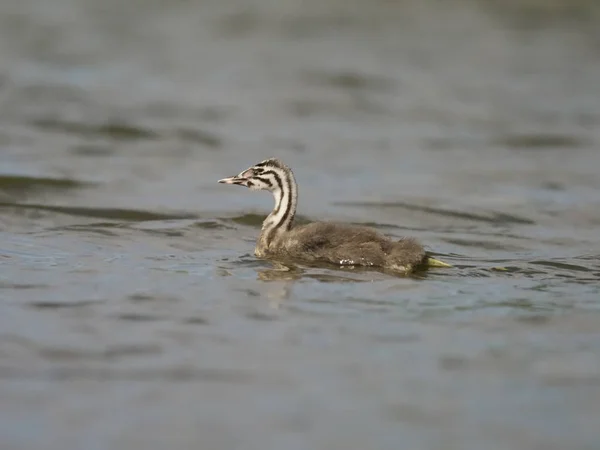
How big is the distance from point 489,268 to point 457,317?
2.06m

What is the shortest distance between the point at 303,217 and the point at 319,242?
3191 millimetres

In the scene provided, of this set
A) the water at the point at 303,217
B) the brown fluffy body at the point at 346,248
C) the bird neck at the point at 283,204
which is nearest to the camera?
the water at the point at 303,217

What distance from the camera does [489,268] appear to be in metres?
11.4

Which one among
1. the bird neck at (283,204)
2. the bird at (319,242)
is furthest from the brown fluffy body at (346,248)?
the bird neck at (283,204)

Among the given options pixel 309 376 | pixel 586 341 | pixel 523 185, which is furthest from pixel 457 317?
pixel 523 185

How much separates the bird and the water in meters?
0.25

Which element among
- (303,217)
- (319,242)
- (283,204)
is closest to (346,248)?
(319,242)

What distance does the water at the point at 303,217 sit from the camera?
756cm

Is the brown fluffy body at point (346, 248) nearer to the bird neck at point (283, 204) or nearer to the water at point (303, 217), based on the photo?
the bird neck at point (283, 204)

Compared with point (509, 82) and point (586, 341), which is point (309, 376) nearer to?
point (586, 341)

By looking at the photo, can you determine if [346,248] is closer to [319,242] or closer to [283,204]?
[319,242]

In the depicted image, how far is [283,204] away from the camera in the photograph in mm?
12039

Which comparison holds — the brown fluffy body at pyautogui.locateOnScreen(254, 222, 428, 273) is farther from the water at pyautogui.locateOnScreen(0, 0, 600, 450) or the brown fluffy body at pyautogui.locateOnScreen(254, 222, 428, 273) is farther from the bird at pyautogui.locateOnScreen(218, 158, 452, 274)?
the water at pyautogui.locateOnScreen(0, 0, 600, 450)

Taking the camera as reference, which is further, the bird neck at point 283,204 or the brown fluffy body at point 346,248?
the bird neck at point 283,204
